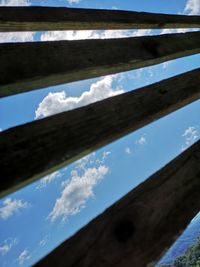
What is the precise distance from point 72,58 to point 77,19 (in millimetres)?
565

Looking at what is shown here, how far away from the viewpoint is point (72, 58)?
5.39 feet

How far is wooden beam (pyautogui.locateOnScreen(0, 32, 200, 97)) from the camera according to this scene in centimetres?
142

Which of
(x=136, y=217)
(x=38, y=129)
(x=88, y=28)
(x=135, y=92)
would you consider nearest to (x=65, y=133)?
(x=38, y=129)

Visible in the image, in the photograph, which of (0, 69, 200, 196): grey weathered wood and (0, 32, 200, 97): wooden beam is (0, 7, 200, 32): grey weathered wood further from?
(0, 69, 200, 196): grey weathered wood

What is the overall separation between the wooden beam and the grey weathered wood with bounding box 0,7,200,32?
34 cm

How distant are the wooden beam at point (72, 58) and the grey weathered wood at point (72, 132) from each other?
245 millimetres

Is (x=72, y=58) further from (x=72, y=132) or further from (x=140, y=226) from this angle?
(x=140, y=226)

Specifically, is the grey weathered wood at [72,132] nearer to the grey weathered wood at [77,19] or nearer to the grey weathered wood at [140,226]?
the grey weathered wood at [140,226]

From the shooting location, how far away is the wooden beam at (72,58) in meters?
1.42

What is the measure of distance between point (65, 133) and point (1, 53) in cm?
51

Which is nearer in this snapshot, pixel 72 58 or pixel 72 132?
pixel 72 132

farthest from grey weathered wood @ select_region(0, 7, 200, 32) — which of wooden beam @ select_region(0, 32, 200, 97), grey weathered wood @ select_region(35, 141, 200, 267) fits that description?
grey weathered wood @ select_region(35, 141, 200, 267)

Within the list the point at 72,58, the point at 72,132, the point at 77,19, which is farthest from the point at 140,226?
the point at 77,19

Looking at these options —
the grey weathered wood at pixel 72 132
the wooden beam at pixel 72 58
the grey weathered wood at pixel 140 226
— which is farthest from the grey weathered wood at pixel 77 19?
the grey weathered wood at pixel 140 226
